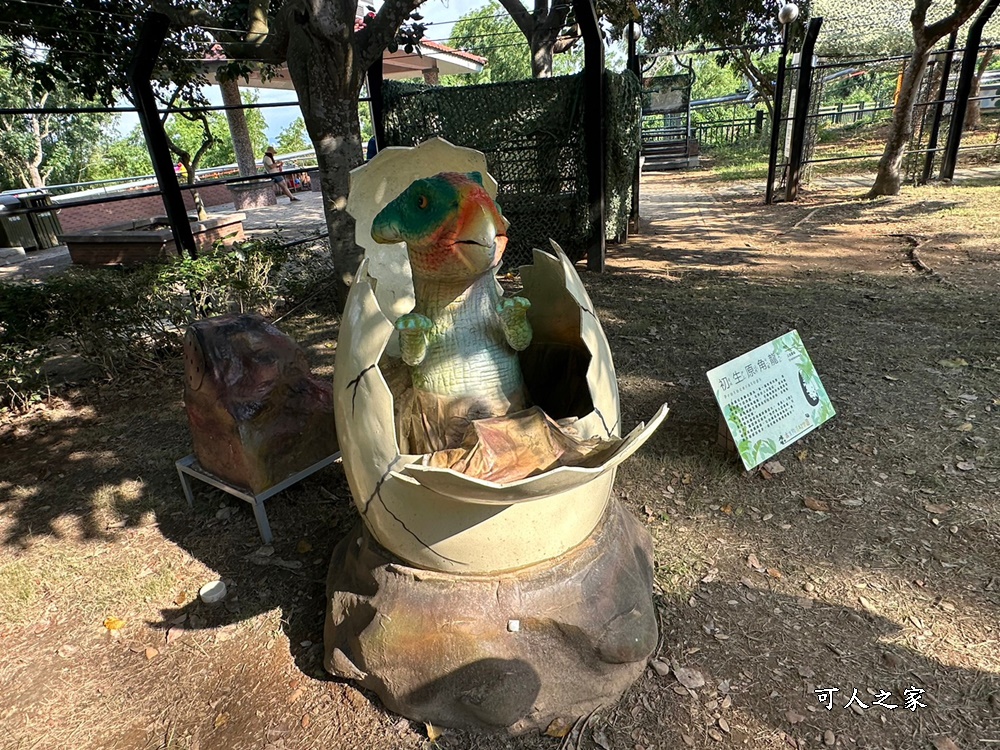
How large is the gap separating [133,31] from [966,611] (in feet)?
24.7

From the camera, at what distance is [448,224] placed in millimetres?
1710

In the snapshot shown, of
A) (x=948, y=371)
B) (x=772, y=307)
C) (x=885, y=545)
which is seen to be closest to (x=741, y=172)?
(x=772, y=307)

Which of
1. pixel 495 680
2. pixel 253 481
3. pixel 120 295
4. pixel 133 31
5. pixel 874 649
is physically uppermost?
pixel 133 31

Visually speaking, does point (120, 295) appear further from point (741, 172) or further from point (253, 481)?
point (741, 172)

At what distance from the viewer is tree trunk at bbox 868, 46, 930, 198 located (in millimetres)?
8762

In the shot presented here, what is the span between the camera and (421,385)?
6.61ft

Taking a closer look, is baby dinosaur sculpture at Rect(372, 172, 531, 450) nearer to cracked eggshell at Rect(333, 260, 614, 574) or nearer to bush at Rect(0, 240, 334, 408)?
cracked eggshell at Rect(333, 260, 614, 574)

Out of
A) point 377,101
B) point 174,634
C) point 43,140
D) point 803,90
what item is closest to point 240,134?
point 377,101

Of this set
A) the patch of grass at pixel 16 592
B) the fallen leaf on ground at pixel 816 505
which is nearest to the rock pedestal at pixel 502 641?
the fallen leaf on ground at pixel 816 505

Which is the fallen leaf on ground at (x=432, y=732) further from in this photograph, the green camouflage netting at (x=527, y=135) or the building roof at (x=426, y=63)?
the building roof at (x=426, y=63)

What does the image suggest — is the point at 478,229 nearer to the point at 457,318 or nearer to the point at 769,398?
the point at 457,318

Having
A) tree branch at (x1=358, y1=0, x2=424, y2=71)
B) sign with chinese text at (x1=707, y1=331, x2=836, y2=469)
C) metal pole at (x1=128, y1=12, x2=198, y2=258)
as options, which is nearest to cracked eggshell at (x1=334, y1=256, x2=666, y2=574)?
sign with chinese text at (x1=707, y1=331, x2=836, y2=469)

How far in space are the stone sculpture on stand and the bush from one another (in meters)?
3.22

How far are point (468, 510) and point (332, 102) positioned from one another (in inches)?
167
